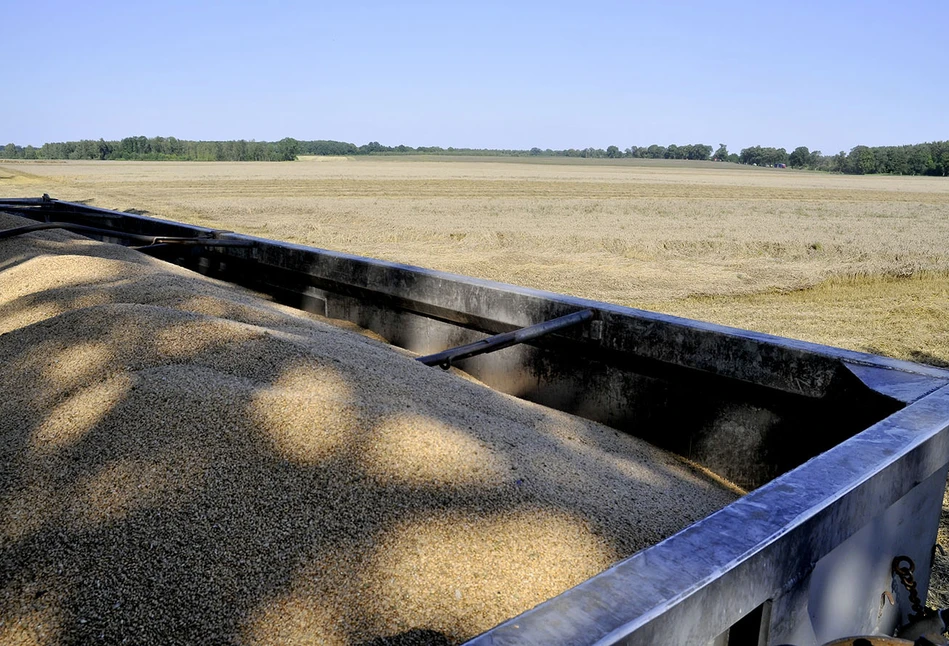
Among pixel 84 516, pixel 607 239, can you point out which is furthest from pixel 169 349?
pixel 607 239

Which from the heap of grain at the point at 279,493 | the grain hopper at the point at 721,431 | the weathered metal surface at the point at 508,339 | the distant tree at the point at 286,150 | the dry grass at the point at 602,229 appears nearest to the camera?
the grain hopper at the point at 721,431

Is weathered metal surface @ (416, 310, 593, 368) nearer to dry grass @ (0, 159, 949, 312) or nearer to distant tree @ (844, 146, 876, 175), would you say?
dry grass @ (0, 159, 949, 312)

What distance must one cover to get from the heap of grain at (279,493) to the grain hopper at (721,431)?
207mm

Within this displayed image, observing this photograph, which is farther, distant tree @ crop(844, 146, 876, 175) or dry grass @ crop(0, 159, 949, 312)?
distant tree @ crop(844, 146, 876, 175)

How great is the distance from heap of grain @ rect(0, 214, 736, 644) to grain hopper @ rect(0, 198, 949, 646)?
21 centimetres

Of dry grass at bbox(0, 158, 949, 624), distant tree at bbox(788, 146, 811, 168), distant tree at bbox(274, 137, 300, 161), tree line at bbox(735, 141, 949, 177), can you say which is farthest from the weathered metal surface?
distant tree at bbox(788, 146, 811, 168)

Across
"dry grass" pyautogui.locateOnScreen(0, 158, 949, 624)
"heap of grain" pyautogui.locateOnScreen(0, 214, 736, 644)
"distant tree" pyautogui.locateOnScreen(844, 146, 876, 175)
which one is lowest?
"dry grass" pyautogui.locateOnScreen(0, 158, 949, 624)

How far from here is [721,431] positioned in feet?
7.51

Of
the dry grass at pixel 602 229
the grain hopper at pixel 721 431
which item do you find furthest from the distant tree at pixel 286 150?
the grain hopper at pixel 721 431

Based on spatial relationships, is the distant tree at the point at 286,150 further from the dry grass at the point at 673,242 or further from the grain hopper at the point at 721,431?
the grain hopper at the point at 721,431

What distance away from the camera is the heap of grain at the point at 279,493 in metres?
1.26

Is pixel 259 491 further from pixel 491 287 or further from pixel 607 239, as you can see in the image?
pixel 607 239

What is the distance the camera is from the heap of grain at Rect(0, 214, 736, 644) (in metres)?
1.26

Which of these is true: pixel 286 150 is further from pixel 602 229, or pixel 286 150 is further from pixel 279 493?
pixel 279 493
